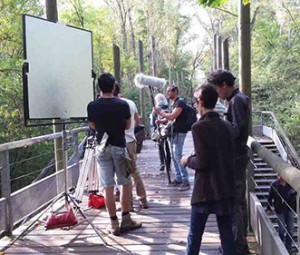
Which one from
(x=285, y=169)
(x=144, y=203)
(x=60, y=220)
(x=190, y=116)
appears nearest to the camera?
(x=285, y=169)

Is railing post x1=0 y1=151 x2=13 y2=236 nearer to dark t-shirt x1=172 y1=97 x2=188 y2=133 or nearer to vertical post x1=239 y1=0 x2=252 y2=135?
dark t-shirt x1=172 y1=97 x2=188 y2=133

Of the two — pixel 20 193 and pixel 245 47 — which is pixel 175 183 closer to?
pixel 245 47

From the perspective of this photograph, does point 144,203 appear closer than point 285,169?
No

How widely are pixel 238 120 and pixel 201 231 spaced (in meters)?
0.86

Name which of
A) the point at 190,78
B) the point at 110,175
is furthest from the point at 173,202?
the point at 190,78

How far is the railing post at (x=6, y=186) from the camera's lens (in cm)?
400

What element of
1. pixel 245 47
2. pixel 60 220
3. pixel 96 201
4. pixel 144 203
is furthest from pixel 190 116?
pixel 60 220

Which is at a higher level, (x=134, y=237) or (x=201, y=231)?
(x=201, y=231)

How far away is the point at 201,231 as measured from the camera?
8.96 ft

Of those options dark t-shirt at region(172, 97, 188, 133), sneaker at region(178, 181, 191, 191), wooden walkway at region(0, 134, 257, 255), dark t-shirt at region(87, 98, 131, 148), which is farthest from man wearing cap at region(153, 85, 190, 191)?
dark t-shirt at region(87, 98, 131, 148)

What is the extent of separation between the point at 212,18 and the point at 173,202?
39775mm

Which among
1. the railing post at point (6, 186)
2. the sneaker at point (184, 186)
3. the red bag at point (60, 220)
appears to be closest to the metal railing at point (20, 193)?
the railing post at point (6, 186)

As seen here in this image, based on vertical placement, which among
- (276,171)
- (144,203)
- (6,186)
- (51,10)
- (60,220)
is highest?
(51,10)

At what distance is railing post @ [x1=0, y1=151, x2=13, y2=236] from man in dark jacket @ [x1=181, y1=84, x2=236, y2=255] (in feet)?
6.94
